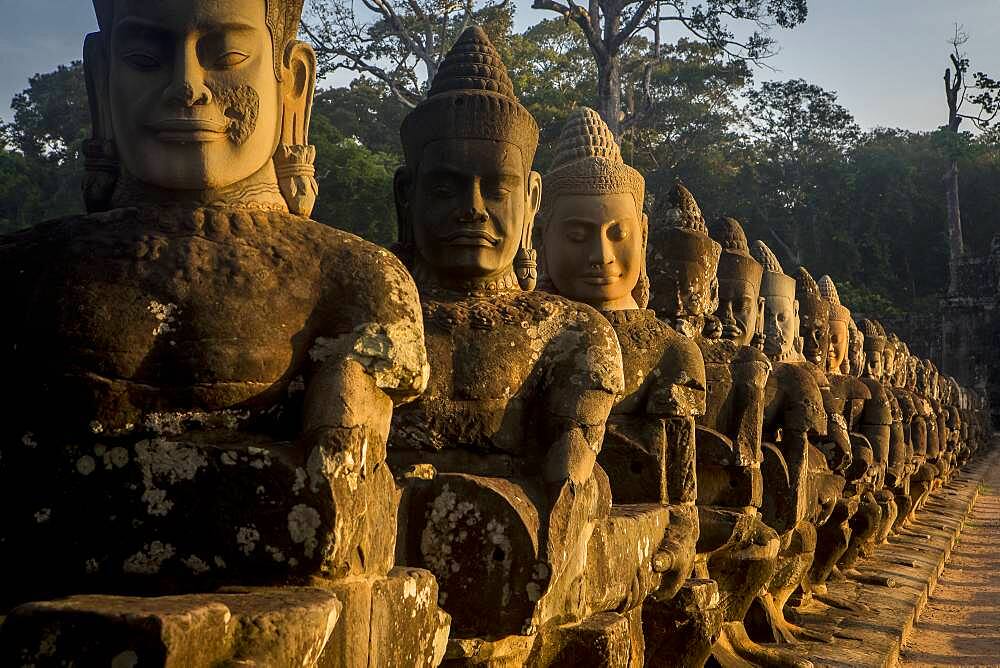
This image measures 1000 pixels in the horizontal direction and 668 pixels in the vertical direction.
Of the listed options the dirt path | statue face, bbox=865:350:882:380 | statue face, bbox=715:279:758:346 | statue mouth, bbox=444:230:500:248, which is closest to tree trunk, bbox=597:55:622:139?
statue face, bbox=865:350:882:380

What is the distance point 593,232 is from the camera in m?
5.43

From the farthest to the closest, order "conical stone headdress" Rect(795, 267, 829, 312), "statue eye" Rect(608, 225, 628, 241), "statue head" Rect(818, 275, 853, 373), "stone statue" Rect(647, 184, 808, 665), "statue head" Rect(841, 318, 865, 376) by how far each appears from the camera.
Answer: "statue head" Rect(841, 318, 865, 376) → "statue head" Rect(818, 275, 853, 373) → "conical stone headdress" Rect(795, 267, 829, 312) → "stone statue" Rect(647, 184, 808, 665) → "statue eye" Rect(608, 225, 628, 241)

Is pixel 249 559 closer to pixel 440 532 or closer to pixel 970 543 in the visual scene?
pixel 440 532

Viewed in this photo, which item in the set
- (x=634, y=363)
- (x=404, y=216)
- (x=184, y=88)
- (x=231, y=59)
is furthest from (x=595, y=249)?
(x=184, y=88)

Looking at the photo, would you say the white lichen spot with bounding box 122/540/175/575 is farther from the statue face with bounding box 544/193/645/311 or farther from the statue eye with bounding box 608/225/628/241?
the statue eye with bounding box 608/225/628/241

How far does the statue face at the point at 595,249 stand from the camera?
211 inches

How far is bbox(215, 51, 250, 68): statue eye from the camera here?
114 inches

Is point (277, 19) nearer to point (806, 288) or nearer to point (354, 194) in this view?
point (806, 288)

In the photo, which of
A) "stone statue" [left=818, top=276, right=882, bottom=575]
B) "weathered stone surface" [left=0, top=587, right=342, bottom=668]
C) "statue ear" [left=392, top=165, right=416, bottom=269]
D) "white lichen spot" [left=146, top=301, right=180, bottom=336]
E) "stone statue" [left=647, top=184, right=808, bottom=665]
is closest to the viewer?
"weathered stone surface" [left=0, top=587, right=342, bottom=668]

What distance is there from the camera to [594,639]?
12.8 ft

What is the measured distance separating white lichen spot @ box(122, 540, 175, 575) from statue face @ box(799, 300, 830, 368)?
11.3m

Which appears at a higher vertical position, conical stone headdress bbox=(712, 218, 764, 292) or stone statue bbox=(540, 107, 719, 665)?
conical stone headdress bbox=(712, 218, 764, 292)

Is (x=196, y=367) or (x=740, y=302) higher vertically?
(x=740, y=302)

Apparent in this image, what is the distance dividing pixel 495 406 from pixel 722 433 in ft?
10.6
